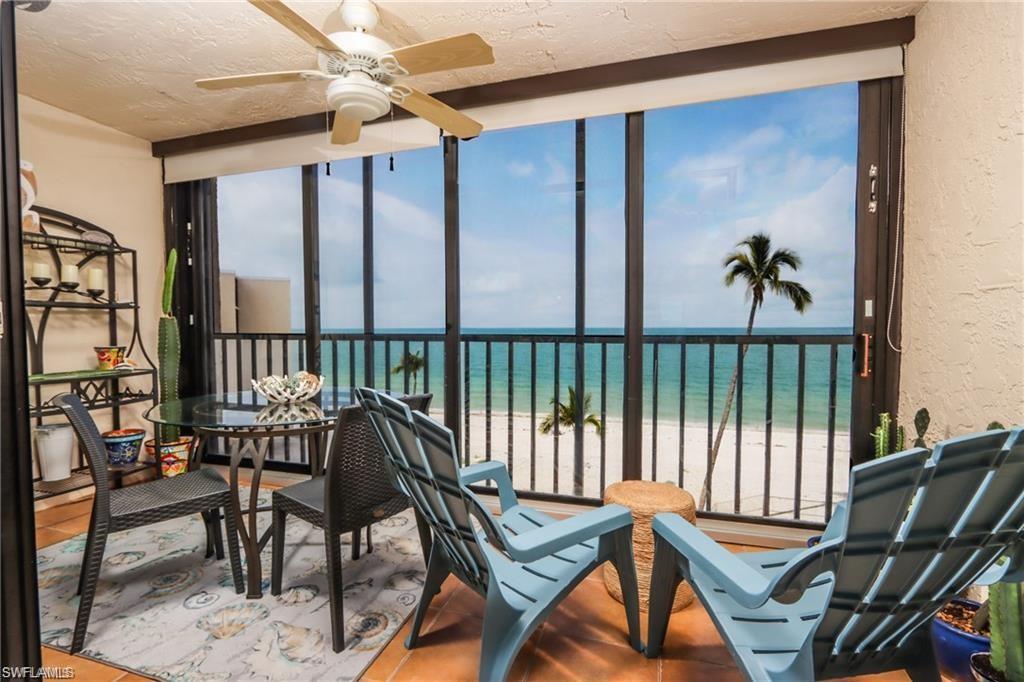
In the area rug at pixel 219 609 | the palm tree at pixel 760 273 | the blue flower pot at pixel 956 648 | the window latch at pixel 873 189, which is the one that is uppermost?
the window latch at pixel 873 189

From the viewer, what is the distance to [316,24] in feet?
6.94

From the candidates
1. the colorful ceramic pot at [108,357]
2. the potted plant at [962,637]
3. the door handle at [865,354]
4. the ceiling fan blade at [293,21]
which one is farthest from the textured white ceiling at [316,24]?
the potted plant at [962,637]

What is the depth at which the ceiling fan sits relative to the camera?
1581 mm

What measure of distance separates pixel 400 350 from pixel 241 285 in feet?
4.85

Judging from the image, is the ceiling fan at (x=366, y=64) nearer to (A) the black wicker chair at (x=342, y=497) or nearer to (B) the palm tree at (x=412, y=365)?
(A) the black wicker chair at (x=342, y=497)

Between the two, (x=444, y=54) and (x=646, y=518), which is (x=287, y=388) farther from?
(x=646, y=518)

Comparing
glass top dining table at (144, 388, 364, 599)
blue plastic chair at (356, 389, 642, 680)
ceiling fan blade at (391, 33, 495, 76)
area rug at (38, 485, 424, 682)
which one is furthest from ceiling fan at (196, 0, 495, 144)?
area rug at (38, 485, 424, 682)

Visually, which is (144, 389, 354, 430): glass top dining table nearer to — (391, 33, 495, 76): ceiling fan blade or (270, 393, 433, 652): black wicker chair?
(270, 393, 433, 652): black wicker chair

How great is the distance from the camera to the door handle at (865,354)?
2234 millimetres

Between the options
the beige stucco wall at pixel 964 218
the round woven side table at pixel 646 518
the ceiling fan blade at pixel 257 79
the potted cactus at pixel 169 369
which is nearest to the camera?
the beige stucco wall at pixel 964 218

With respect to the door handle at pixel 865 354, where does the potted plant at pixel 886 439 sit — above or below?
below

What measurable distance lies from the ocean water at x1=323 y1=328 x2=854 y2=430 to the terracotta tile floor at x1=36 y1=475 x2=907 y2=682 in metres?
1.22

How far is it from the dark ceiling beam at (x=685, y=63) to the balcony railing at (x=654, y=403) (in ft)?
4.65

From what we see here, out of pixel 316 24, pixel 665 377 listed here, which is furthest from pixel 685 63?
pixel 316 24
